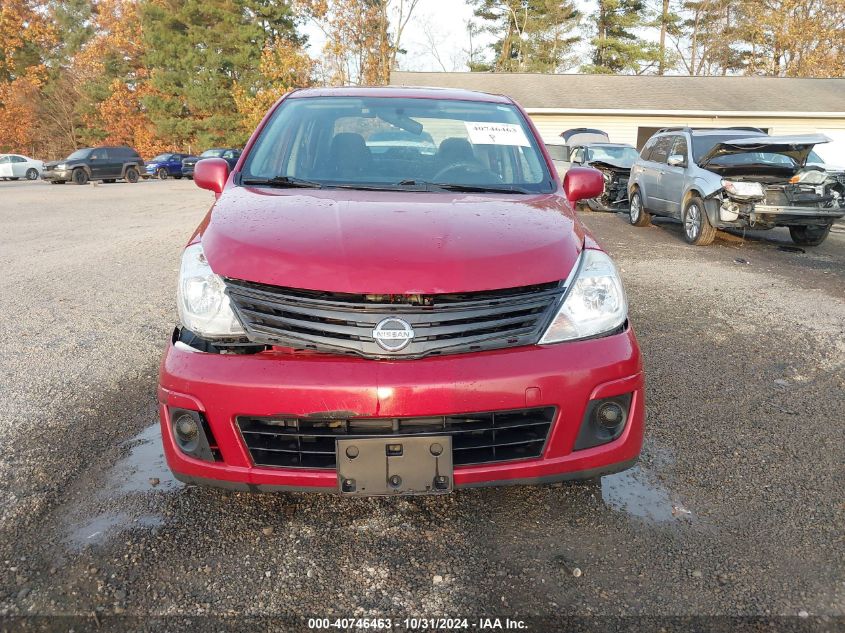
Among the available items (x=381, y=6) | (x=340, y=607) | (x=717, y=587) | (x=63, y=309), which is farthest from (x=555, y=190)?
(x=381, y=6)

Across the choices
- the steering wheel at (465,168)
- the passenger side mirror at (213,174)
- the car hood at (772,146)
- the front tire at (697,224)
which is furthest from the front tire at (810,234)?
the passenger side mirror at (213,174)

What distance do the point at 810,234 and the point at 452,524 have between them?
9.81 m

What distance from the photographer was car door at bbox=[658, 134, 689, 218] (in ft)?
35.2

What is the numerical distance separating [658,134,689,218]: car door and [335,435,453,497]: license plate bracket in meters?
9.69

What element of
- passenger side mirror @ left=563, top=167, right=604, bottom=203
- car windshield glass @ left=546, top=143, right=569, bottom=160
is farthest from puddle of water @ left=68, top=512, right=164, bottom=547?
car windshield glass @ left=546, top=143, right=569, bottom=160

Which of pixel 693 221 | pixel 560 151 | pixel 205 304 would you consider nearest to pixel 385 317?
pixel 205 304

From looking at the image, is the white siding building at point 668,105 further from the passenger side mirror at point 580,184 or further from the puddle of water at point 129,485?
the puddle of water at point 129,485

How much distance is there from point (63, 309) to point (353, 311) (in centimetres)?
484

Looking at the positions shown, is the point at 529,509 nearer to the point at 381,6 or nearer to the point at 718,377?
the point at 718,377

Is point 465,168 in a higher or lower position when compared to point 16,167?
higher

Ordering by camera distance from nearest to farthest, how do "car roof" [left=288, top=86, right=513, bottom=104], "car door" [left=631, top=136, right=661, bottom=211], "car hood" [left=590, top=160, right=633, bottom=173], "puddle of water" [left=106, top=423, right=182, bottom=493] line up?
"puddle of water" [left=106, top=423, right=182, bottom=493] → "car roof" [left=288, top=86, right=513, bottom=104] → "car door" [left=631, top=136, right=661, bottom=211] → "car hood" [left=590, top=160, right=633, bottom=173]

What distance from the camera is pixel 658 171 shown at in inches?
458

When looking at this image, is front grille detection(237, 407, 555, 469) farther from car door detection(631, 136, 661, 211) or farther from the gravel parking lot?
car door detection(631, 136, 661, 211)

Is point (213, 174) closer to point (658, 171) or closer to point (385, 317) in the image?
point (385, 317)
